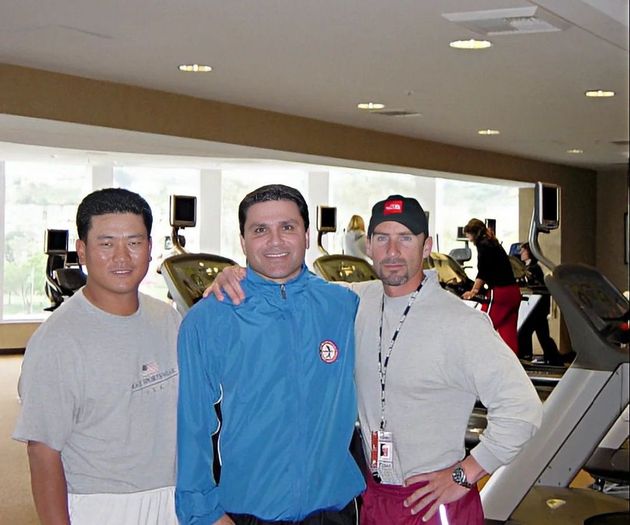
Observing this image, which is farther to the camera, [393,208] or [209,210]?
[209,210]

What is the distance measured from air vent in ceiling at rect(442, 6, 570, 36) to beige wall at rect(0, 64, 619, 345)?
284cm

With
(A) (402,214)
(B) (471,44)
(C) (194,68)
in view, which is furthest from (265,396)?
(C) (194,68)

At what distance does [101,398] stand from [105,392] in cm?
1

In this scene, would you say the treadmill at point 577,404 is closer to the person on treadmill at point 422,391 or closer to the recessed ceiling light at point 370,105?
the person on treadmill at point 422,391

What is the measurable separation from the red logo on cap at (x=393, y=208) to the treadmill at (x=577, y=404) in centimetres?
210

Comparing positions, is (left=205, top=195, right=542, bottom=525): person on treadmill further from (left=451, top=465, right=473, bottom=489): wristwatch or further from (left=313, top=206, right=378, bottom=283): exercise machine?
(left=313, top=206, right=378, bottom=283): exercise machine

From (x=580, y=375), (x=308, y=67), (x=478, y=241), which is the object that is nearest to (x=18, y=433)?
(x=580, y=375)

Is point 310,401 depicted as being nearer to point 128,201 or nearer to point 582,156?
point 128,201

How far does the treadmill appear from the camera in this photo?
430 centimetres

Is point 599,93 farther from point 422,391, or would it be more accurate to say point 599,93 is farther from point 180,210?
point 422,391

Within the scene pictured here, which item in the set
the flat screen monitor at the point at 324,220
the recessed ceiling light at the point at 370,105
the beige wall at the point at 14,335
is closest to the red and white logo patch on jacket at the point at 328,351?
the recessed ceiling light at the point at 370,105

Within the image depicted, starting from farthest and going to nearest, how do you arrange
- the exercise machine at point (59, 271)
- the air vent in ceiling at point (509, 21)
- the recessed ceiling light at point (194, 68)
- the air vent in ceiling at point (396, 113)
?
the exercise machine at point (59, 271)
the air vent in ceiling at point (396, 113)
the recessed ceiling light at point (194, 68)
the air vent in ceiling at point (509, 21)

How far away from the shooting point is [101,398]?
1966 mm

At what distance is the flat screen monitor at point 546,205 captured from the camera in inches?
196
